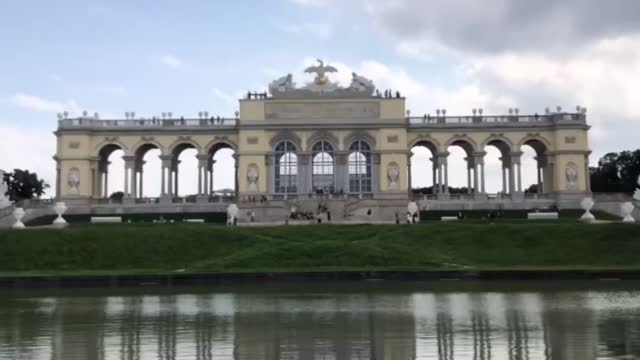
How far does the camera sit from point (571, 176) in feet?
233

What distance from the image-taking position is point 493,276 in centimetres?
3288

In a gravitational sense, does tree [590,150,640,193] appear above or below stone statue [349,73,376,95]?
below

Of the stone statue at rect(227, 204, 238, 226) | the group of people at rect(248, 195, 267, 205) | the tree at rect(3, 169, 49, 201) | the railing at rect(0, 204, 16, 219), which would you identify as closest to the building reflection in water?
the stone statue at rect(227, 204, 238, 226)

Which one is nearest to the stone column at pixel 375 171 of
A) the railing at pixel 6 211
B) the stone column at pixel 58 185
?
the stone column at pixel 58 185

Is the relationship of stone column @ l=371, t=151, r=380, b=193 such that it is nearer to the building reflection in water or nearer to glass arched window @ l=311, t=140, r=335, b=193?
glass arched window @ l=311, t=140, r=335, b=193

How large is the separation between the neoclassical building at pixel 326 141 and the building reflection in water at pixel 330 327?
4574 centimetres

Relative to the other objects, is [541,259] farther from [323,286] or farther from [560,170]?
[560,170]

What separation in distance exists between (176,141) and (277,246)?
3421 centimetres

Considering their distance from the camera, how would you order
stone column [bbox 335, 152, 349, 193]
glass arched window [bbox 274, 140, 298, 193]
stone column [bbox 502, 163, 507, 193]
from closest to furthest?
stone column [bbox 335, 152, 349, 193] → glass arched window [bbox 274, 140, 298, 193] → stone column [bbox 502, 163, 507, 193]

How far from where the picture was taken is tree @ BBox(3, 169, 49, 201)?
98062 millimetres

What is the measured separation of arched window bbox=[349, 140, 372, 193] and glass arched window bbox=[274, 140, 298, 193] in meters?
5.07

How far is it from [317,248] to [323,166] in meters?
33.2

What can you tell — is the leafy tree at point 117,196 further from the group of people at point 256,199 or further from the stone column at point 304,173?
the stone column at point 304,173

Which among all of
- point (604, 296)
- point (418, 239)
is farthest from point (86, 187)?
point (604, 296)
